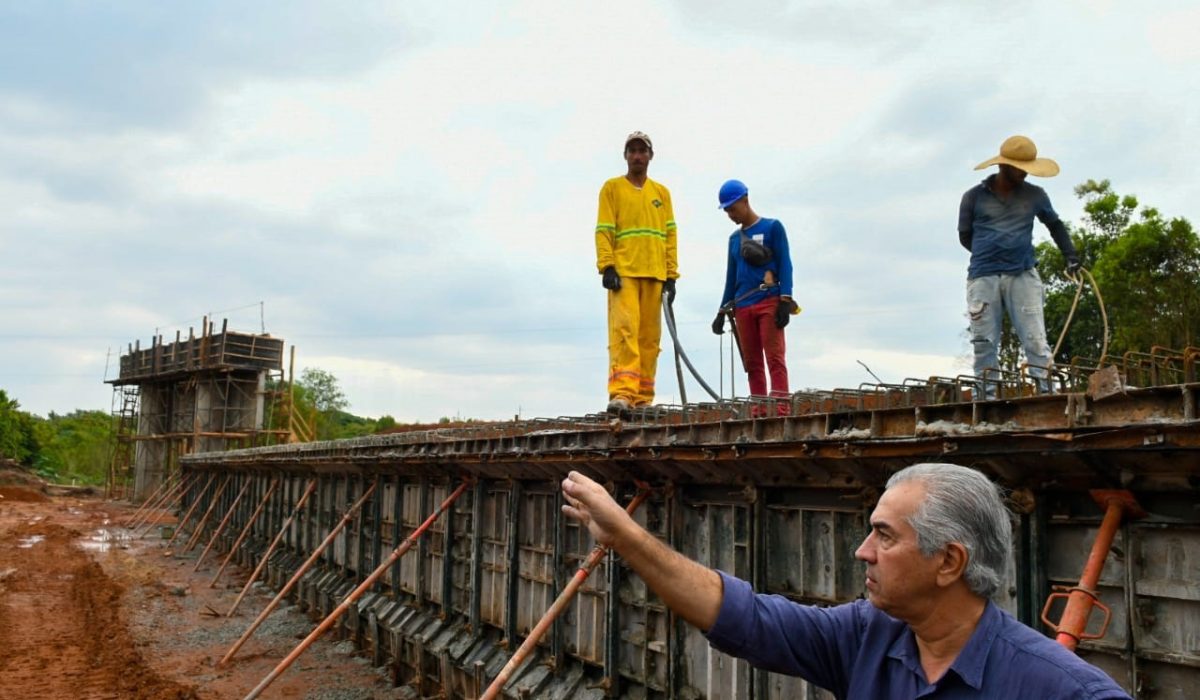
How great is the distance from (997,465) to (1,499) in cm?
5443

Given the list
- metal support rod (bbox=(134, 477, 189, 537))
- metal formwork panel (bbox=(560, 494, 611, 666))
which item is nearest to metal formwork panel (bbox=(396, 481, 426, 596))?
metal formwork panel (bbox=(560, 494, 611, 666))

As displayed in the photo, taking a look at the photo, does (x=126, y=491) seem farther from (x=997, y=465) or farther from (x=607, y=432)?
(x=997, y=465)

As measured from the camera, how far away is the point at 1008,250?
6.88 m

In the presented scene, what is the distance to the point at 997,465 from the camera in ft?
16.5

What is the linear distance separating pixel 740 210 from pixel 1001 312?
2.73m

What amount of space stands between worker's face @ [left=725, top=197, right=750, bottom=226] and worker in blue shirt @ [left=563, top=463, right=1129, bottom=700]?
21.6 ft

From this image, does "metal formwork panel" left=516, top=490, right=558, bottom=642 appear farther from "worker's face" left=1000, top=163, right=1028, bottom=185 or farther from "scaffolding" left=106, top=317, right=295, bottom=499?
"scaffolding" left=106, top=317, right=295, bottom=499

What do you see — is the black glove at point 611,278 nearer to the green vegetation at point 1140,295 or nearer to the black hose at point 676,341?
the black hose at point 676,341

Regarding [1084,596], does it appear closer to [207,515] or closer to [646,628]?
[646,628]

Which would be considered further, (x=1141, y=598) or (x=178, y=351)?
(x=178, y=351)

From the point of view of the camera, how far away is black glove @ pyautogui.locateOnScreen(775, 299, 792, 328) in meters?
8.73

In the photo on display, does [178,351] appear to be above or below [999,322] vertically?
above

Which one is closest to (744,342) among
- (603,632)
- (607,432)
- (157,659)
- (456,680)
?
(607,432)

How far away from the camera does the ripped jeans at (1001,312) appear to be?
6789 millimetres
